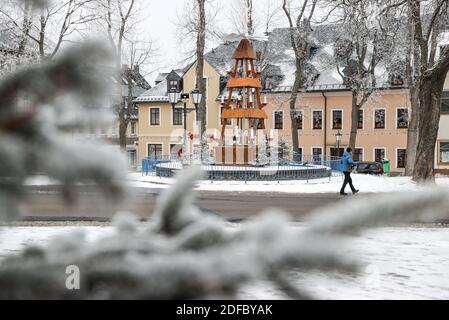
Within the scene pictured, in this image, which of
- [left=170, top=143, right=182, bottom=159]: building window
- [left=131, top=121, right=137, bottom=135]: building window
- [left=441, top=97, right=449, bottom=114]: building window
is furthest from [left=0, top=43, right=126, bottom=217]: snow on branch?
[left=131, top=121, right=137, bottom=135]: building window

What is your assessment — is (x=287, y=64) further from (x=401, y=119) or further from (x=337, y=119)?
(x=401, y=119)

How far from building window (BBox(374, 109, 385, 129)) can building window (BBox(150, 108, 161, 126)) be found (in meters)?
19.6

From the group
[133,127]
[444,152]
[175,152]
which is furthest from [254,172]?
[133,127]

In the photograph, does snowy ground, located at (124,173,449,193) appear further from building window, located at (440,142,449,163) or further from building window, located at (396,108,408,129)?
building window, located at (396,108,408,129)

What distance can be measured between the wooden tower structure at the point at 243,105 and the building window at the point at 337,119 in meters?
19.7

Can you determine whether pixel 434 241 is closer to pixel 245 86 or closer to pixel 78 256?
pixel 78 256

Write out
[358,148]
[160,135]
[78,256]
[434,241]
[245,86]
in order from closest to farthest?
[78,256]
[434,241]
[245,86]
[358,148]
[160,135]

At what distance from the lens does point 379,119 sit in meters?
43.1

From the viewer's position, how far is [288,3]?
113 feet

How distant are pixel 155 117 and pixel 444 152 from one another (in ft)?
83.1

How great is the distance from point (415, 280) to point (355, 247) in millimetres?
5812

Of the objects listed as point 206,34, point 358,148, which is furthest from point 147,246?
point 358,148

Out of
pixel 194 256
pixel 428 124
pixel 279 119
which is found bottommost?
Answer: pixel 194 256

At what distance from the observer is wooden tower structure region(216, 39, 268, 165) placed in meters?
24.3
